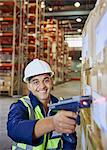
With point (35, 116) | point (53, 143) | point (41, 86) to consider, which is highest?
point (41, 86)

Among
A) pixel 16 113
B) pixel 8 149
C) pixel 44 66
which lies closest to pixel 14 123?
pixel 16 113

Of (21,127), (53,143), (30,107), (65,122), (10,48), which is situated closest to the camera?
(65,122)

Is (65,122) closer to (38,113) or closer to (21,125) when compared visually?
(21,125)

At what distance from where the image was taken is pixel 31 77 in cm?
217

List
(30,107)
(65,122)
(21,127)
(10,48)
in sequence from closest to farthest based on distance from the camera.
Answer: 1. (65,122)
2. (21,127)
3. (30,107)
4. (10,48)

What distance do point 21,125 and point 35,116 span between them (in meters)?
0.37

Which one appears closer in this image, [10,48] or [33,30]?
[10,48]

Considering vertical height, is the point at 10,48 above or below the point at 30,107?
above

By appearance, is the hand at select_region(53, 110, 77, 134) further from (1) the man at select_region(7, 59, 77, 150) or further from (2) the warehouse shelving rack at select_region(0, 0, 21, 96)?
(2) the warehouse shelving rack at select_region(0, 0, 21, 96)

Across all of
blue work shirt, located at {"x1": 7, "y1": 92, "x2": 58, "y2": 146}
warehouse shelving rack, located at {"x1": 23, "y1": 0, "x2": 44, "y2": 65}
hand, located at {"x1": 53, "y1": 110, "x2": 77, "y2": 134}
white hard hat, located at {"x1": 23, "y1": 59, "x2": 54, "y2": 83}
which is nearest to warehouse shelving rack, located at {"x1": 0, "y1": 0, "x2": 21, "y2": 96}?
warehouse shelving rack, located at {"x1": 23, "y1": 0, "x2": 44, "y2": 65}

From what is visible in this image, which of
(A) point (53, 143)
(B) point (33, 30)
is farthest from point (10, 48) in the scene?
(A) point (53, 143)

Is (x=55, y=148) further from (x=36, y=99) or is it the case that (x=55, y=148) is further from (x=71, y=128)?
(x=71, y=128)

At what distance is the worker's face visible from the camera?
214cm

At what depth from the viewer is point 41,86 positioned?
6.98 ft
